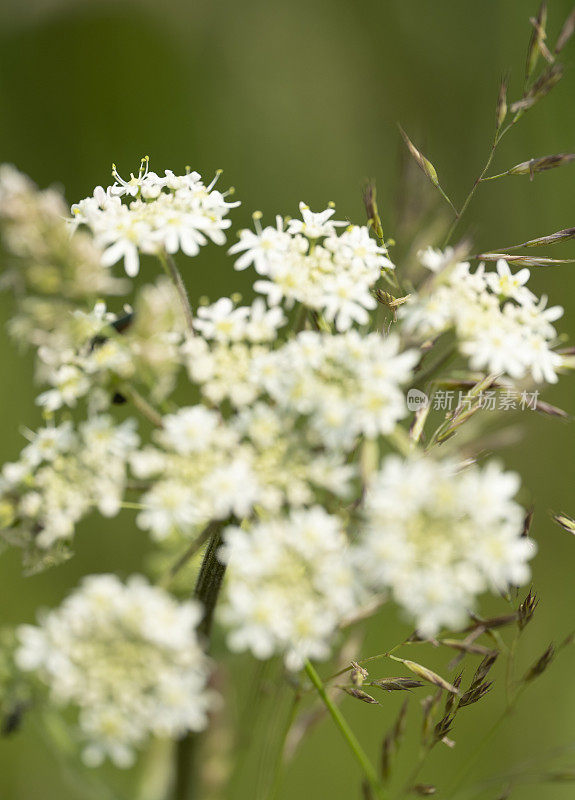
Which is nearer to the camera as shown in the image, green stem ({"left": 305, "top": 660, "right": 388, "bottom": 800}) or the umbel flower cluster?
the umbel flower cluster

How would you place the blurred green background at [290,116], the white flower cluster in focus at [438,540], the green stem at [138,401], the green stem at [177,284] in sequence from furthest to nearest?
1. the blurred green background at [290,116]
2. the green stem at [177,284]
3. the green stem at [138,401]
4. the white flower cluster in focus at [438,540]

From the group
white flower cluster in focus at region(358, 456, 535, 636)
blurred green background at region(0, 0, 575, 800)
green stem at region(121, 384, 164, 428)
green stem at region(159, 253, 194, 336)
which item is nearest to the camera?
white flower cluster in focus at region(358, 456, 535, 636)

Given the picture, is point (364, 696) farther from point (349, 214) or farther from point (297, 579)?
point (349, 214)

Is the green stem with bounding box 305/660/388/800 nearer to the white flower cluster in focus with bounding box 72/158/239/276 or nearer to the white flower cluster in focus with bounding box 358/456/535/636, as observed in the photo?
the white flower cluster in focus with bounding box 358/456/535/636

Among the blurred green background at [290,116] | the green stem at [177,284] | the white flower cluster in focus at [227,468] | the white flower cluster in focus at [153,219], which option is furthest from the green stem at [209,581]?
the blurred green background at [290,116]

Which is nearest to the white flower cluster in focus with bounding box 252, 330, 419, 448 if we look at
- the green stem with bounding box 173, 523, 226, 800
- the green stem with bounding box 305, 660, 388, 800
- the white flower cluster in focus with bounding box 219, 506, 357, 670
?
A: the white flower cluster in focus with bounding box 219, 506, 357, 670

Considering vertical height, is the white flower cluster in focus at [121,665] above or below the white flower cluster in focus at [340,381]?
below

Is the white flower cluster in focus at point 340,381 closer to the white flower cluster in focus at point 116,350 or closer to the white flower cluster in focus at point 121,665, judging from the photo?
the white flower cluster in focus at point 116,350
